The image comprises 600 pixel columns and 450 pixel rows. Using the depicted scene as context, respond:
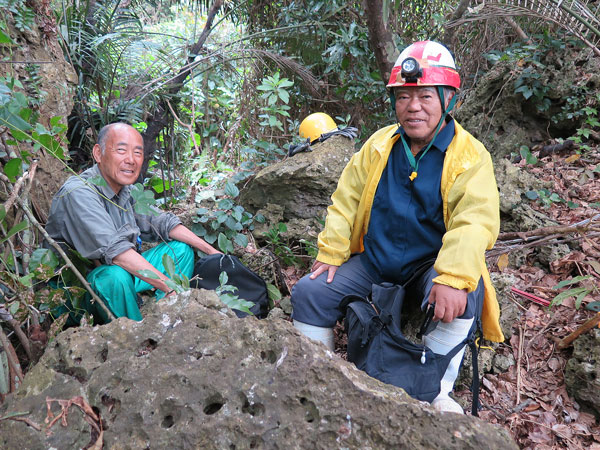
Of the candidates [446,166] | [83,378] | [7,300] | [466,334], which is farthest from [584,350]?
[7,300]

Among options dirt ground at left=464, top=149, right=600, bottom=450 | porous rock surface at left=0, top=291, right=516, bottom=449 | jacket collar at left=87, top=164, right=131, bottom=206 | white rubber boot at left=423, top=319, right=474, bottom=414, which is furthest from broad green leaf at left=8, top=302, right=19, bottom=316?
dirt ground at left=464, top=149, right=600, bottom=450

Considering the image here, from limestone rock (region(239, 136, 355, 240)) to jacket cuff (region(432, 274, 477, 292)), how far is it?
1690mm

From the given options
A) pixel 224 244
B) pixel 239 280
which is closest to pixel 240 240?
pixel 224 244

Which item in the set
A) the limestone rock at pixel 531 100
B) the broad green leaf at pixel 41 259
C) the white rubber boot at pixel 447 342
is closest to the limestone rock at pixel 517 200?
the limestone rock at pixel 531 100

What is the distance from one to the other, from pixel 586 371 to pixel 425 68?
1724 millimetres

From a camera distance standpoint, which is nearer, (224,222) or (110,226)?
(110,226)

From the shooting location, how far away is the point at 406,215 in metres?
2.45

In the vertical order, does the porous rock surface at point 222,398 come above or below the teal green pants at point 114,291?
above

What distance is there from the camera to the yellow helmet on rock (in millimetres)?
4668

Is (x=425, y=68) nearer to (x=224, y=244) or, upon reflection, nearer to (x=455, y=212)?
(x=455, y=212)

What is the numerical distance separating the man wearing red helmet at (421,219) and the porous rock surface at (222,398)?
0.93 meters

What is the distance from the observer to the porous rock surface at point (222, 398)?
122cm

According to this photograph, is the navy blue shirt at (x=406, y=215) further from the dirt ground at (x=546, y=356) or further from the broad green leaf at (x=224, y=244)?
the broad green leaf at (x=224, y=244)

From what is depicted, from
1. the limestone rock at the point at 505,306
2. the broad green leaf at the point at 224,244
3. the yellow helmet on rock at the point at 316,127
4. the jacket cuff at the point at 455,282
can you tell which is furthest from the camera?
the yellow helmet on rock at the point at 316,127
